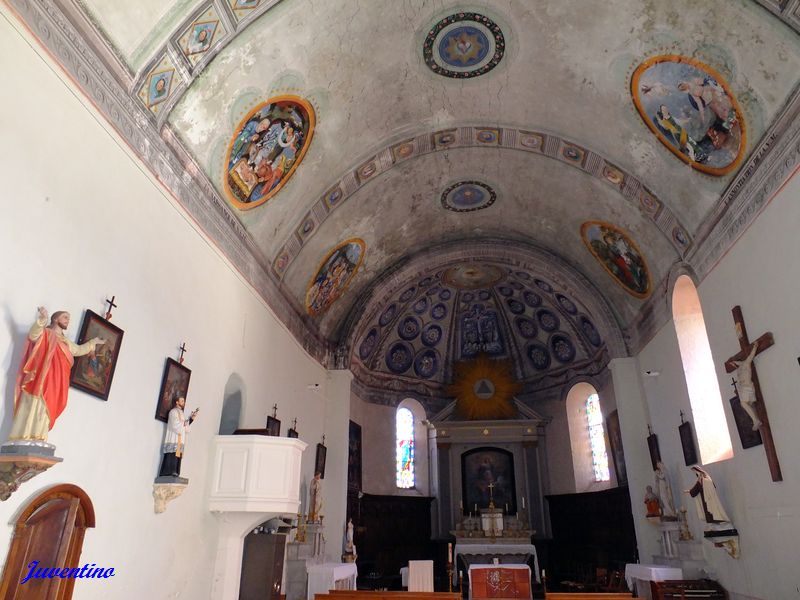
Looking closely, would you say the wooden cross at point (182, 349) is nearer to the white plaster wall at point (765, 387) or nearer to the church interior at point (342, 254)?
the church interior at point (342, 254)

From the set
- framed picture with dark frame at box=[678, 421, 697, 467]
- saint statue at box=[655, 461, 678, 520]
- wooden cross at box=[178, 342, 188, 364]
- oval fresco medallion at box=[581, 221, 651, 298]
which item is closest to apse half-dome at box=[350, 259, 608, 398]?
oval fresco medallion at box=[581, 221, 651, 298]

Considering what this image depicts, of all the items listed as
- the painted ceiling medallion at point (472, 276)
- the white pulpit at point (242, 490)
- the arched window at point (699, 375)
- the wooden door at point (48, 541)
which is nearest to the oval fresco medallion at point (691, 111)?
the arched window at point (699, 375)

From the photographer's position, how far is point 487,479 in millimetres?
20109

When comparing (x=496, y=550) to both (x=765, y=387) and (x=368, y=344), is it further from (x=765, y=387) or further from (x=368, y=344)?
(x=765, y=387)

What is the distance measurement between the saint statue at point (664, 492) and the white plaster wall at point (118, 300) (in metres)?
9.42

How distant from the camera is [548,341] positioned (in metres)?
20.4

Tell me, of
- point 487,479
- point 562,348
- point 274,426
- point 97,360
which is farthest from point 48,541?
point 562,348

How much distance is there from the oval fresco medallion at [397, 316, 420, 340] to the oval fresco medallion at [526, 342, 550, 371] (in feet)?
14.3

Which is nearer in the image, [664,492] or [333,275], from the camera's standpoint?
[664,492]

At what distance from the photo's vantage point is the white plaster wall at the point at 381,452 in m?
18.5

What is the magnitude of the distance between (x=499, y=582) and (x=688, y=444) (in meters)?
5.02

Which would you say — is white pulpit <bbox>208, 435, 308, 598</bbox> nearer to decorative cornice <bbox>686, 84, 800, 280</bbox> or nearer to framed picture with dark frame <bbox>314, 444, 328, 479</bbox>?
framed picture with dark frame <bbox>314, 444, 328, 479</bbox>

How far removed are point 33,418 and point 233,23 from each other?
574 centimetres

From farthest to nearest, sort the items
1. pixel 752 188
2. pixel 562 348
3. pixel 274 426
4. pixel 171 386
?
pixel 562 348
pixel 274 426
pixel 752 188
pixel 171 386
